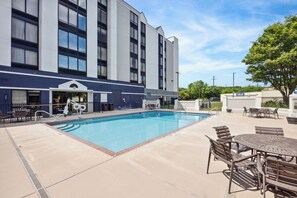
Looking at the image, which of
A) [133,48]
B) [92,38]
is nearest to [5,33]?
[92,38]

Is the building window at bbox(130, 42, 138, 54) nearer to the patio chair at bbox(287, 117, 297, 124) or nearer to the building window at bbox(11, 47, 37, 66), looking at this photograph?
the building window at bbox(11, 47, 37, 66)

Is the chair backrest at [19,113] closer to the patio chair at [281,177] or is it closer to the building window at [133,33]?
the patio chair at [281,177]

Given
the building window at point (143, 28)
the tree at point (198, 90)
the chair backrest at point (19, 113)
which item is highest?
the building window at point (143, 28)

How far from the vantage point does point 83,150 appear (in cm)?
546

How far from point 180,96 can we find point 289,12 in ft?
113

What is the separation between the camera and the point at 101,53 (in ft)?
74.5

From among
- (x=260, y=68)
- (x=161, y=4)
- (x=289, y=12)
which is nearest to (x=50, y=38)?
(x=161, y=4)

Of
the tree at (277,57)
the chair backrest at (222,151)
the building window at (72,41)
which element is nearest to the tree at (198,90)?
the tree at (277,57)

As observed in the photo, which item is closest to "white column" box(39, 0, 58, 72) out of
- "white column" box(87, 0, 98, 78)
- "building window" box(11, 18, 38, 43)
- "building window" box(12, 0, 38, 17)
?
"building window" box(12, 0, 38, 17)

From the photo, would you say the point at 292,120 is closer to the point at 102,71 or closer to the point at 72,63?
the point at 72,63

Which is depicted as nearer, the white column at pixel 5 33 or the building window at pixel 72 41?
the white column at pixel 5 33

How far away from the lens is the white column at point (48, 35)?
15.7m

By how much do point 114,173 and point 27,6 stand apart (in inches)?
751

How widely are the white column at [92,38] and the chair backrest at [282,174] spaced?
67.5 ft
